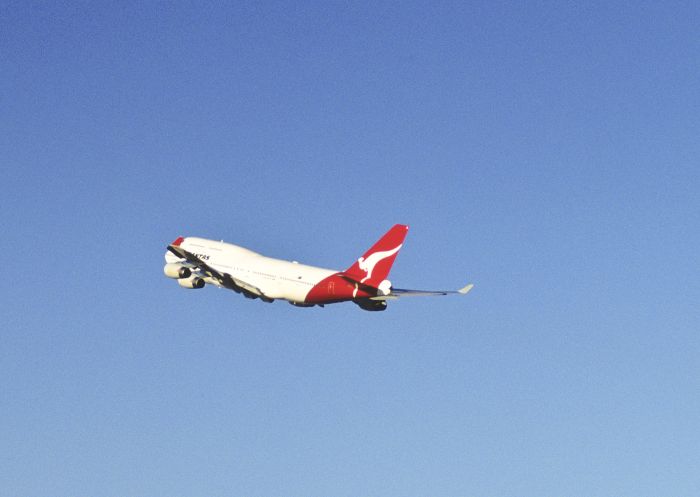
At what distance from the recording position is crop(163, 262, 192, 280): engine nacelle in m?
140

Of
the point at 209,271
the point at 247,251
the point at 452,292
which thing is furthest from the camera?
the point at 247,251

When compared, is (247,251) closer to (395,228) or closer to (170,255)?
(170,255)

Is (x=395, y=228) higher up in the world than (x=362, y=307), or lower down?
higher up

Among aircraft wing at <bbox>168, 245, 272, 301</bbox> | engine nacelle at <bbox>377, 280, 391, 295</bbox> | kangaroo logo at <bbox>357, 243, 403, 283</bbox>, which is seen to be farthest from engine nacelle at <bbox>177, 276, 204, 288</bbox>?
engine nacelle at <bbox>377, 280, 391, 295</bbox>

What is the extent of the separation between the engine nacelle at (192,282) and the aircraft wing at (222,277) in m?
3.05

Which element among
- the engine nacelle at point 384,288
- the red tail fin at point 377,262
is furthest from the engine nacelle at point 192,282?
the engine nacelle at point 384,288

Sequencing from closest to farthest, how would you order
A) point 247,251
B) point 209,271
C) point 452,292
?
point 452,292 < point 209,271 < point 247,251

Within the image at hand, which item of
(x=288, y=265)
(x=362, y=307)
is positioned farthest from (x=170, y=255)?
(x=362, y=307)

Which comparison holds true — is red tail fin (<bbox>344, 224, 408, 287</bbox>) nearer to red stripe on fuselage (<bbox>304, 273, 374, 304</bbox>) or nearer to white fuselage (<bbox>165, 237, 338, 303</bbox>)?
red stripe on fuselage (<bbox>304, 273, 374, 304</bbox>)

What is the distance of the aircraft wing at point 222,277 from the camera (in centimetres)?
13525

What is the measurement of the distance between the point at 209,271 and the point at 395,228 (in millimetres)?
21702

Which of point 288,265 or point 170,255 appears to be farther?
point 170,255

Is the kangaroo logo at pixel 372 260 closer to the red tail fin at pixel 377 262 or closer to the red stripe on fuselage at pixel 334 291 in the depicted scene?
the red tail fin at pixel 377 262

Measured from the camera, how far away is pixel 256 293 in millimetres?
136875
